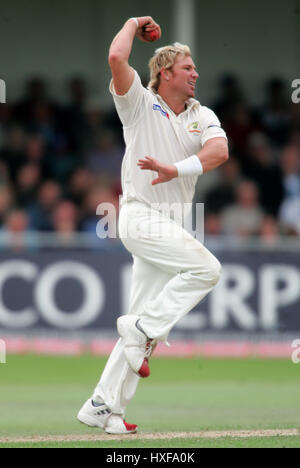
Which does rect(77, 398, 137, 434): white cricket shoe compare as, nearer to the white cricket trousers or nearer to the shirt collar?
the white cricket trousers

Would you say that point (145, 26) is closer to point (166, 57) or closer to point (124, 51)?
point (166, 57)

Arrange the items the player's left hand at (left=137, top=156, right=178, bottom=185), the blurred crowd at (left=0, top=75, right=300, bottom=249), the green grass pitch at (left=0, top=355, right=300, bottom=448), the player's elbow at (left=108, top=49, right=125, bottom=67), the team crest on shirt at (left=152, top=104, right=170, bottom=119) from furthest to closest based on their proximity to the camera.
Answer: the blurred crowd at (left=0, top=75, right=300, bottom=249), the green grass pitch at (left=0, top=355, right=300, bottom=448), the team crest on shirt at (left=152, top=104, right=170, bottom=119), the player's elbow at (left=108, top=49, right=125, bottom=67), the player's left hand at (left=137, top=156, right=178, bottom=185)

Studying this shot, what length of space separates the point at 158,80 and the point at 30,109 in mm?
9875

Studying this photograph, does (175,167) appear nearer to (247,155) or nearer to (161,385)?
(161,385)

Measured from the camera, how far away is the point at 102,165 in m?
16.7

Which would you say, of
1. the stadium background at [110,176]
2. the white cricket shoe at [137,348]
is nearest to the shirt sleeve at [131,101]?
the white cricket shoe at [137,348]

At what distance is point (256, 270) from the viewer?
13.7 meters

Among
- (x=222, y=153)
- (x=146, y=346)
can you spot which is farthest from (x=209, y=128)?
(x=146, y=346)

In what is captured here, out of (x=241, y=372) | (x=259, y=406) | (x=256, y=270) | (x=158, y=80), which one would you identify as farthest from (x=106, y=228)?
(x=158, y=80)

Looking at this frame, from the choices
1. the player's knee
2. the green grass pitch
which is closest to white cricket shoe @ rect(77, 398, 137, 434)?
the green grass pitch

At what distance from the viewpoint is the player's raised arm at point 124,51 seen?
706 centimetres

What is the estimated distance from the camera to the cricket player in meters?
7.25

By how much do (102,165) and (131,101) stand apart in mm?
9359

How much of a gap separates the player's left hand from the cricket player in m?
0.07
